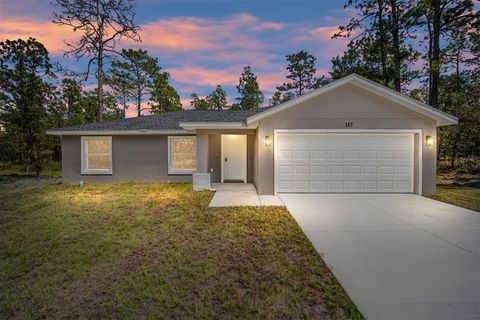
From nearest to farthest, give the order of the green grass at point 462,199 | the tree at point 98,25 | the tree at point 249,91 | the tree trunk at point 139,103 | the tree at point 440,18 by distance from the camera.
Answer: the green grass at point 462,199 → the tree at point 440,18 → the tree at point 98,25 → the tree trunk at point 139,103 → the tree at point 249,91

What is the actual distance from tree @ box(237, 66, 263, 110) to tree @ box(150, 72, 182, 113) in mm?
9556

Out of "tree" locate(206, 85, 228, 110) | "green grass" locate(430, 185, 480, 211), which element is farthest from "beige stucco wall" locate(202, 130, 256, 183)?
"tree" locate(206, 85, 228, 110)

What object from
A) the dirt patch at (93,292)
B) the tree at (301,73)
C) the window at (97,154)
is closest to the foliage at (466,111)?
the dirt patch at (93,292)

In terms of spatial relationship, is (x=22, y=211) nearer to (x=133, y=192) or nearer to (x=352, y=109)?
(x=133, y=192)

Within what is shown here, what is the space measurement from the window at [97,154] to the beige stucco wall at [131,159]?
312 millimetres

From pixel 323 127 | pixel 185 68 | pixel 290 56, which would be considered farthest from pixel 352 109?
pixel 290 56

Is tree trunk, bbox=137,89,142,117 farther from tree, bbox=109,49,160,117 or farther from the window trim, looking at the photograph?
the window trim

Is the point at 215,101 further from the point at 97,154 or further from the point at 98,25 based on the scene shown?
the point at 97,154

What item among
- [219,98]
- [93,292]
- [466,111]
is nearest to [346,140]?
[466,111]

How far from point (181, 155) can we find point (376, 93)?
27.8ft

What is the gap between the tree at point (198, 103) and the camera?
3694 cm

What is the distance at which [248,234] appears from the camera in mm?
4824

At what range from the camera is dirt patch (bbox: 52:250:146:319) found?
263cm

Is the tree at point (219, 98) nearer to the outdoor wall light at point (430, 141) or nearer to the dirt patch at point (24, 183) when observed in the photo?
the dirt patch at point (24, 183)
